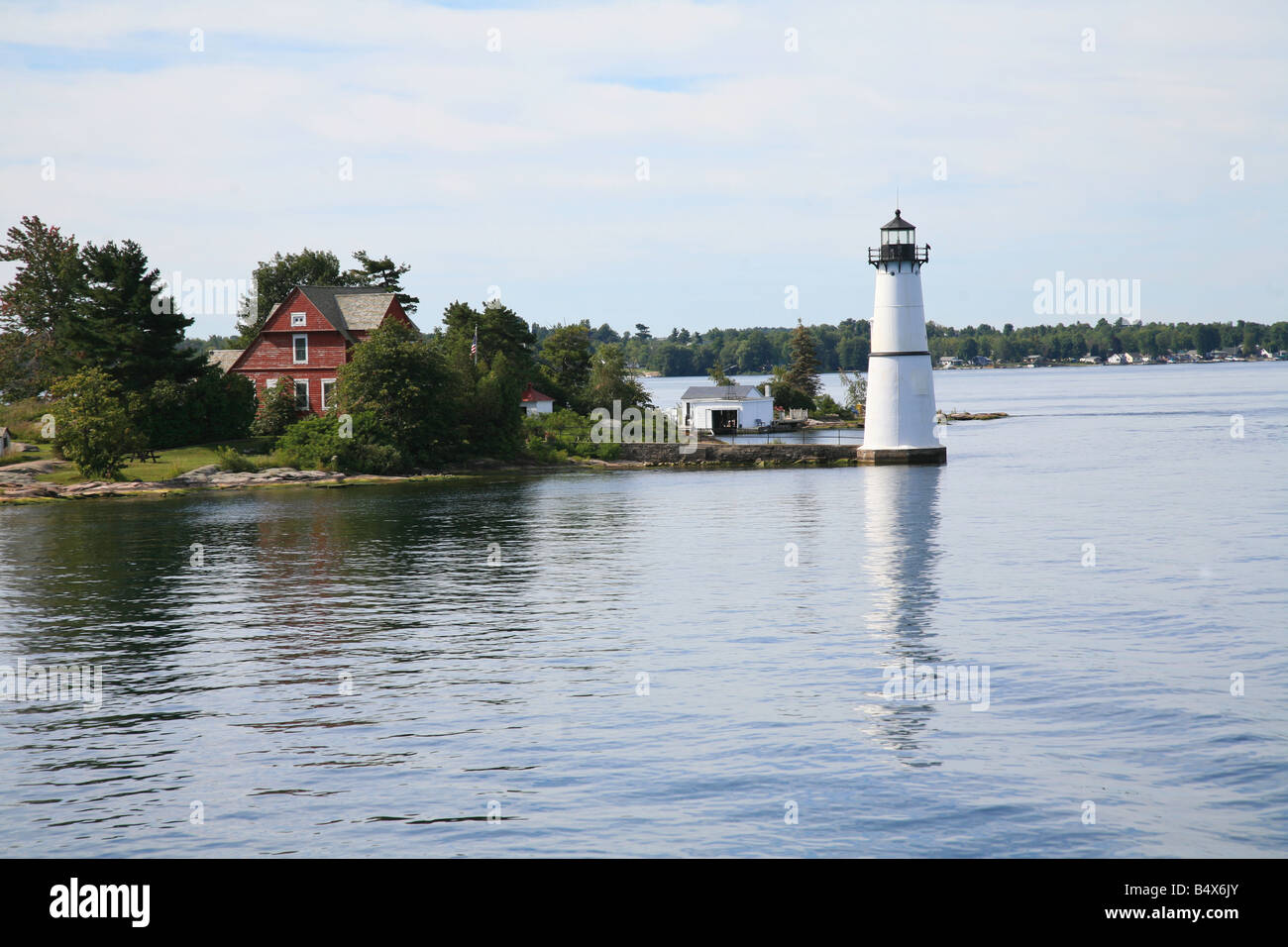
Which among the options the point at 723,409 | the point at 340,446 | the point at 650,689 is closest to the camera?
the point at 650,689

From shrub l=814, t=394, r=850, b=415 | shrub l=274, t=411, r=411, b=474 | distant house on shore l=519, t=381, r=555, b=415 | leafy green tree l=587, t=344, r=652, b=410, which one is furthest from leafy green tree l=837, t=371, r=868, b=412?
shrub l=274, t=411, r=411, b=474

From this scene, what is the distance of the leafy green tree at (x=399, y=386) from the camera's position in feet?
248

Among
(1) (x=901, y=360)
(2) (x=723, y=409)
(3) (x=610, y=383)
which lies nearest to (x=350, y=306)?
(3) (x=610, y=383)

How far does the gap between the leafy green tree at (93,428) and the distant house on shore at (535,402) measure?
38490mm

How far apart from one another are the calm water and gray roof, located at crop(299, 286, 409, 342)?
114 feet

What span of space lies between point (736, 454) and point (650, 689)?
225 feet

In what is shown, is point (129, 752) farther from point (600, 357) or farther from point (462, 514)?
point (600, 357)

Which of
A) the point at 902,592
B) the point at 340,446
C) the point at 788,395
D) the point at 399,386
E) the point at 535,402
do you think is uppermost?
the point at 788,395

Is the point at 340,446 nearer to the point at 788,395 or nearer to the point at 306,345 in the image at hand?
the point at 306,345

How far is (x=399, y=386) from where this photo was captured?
75.8 m
